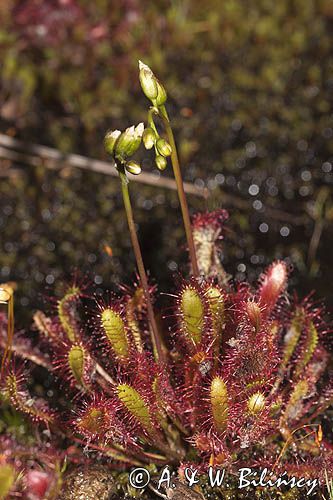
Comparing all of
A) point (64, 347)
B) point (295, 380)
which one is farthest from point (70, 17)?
point (295, 380)

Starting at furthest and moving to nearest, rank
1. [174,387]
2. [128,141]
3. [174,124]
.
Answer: [174,124] < [174,387] < [128,141]

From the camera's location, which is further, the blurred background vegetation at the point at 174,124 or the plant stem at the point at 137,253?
the blurred background vegetation at the point at 174,124

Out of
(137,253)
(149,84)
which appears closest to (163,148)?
(149,84)

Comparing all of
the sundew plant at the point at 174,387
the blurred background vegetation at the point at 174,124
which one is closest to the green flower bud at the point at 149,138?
the sundew plant at the point at 174,387

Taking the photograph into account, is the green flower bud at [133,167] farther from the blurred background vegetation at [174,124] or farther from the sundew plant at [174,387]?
the blurred background vegetation at [174,124]

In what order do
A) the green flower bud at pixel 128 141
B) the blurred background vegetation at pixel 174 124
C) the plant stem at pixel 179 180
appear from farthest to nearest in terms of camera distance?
the blurred background vegetation at pixel 174 124
the plant stem at pixel 179 180
the green flower bud at pixel 128 141

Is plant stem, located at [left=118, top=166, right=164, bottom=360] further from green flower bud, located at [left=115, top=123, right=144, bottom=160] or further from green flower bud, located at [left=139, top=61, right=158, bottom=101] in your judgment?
green flower bud, located at [left=139, top=61, right=158, bottom=101]

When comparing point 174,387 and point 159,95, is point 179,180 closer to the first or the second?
point 159,95
